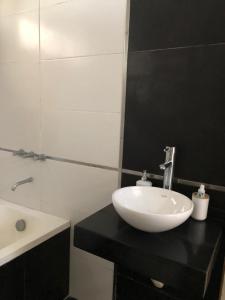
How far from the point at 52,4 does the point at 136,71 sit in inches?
29.7

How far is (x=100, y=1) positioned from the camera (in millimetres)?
1410

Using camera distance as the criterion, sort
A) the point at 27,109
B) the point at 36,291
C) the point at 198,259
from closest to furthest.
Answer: the point at 198,259
the point at 36,291
the point at 27,109

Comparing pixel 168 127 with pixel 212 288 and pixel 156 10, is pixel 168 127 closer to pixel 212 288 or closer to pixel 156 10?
pixel 156 10

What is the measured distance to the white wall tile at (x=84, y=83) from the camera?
1.42 meters

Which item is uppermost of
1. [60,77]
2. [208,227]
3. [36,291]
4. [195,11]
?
[195,11]

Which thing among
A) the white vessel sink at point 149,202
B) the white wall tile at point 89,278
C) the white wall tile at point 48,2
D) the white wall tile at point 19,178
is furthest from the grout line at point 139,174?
the white wall tile at point 48,2

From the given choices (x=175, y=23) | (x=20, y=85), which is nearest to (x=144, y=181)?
(x=175, y=23)

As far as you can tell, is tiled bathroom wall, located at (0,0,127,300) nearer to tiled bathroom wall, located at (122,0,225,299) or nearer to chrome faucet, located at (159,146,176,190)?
tiled bathroom wall, located at (122,0,225,299)

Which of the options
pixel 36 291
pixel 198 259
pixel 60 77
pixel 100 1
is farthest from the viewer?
pixel 60 77

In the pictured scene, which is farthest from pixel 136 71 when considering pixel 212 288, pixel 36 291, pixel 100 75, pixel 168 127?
pixel 36 291

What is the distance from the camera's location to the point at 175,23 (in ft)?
3.99

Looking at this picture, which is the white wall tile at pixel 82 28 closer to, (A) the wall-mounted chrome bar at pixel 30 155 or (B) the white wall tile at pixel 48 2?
(B) the white wall tile at pixel 48 2

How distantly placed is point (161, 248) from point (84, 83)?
105 cm

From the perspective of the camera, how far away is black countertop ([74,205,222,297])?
83cm
